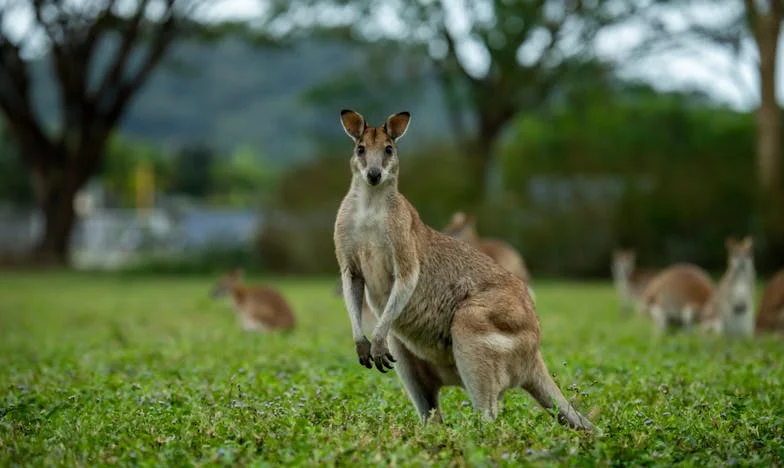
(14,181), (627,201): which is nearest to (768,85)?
(627,201)

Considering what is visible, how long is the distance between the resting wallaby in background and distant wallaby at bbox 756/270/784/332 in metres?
5.29

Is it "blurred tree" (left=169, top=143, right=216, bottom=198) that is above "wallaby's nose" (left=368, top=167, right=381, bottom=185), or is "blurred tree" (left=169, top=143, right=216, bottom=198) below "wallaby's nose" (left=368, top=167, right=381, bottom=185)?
below

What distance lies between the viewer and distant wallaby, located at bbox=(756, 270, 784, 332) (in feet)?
31.5

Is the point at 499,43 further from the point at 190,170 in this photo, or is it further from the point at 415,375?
the point at 190,170

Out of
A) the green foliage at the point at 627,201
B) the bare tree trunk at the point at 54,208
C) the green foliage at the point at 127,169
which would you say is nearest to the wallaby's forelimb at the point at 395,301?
the green foliage at the point at 627,201

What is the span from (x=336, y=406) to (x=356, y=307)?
1.65 ft

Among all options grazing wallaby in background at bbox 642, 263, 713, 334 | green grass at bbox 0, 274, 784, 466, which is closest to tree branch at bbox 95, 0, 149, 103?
green grass at bbox 0, 274, 784, 466

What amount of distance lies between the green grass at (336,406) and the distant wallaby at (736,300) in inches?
11.5

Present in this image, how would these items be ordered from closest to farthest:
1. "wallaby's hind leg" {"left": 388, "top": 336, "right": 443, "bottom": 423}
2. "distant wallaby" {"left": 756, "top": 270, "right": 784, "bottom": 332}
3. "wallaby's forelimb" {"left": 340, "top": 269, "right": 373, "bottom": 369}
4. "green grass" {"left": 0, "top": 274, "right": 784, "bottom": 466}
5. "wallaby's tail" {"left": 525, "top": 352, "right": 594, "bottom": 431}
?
1. "green grass" {"left": 0, "top": 274, "right": 784, "bottom": 466}
2. "wallaby's tail" {"left": 525, "top": 352, "right": 594, "bottom": 431}
3. "wallaby's forelimb" {"left": 340, "top": 269, "right": 373, "bottom": 369}
4. "wallaby's hind leg" {"left": 388, "top": 336, "right": 443, "bottom": 423}
5. "distant wallaby" {"left": 756, "top": 270, "right": 784, "bottom": 332}

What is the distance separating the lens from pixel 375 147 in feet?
16.8

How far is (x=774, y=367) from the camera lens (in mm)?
6953

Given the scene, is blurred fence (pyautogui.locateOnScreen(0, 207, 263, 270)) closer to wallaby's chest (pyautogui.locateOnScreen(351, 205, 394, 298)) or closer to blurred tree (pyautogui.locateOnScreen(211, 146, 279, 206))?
blurred tree (pyautogui.locateOnScreen(211, 146, 279, 206))

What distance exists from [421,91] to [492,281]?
21320 mm

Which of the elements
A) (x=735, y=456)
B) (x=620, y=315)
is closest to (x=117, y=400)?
(x=735, y=456)
